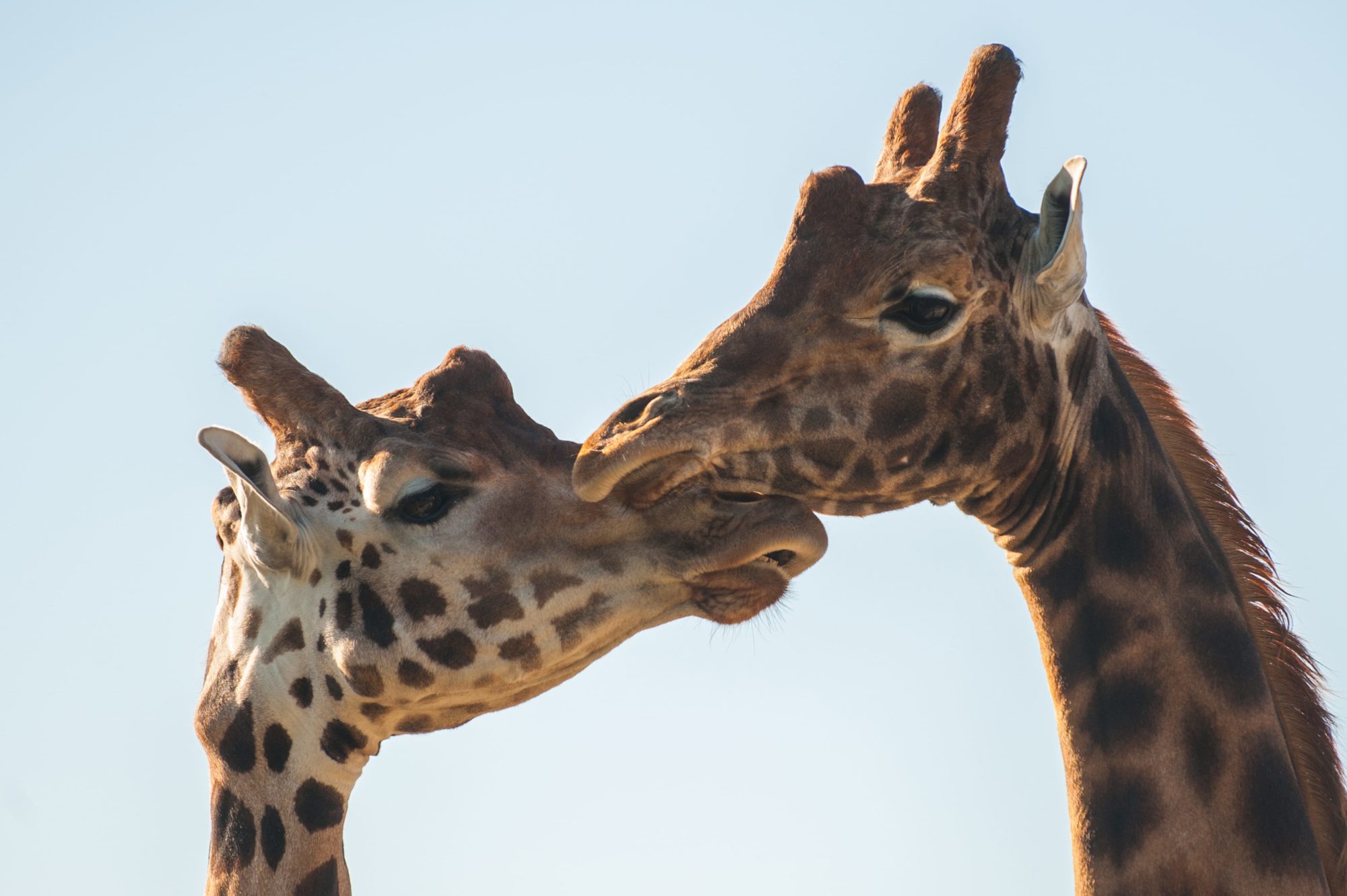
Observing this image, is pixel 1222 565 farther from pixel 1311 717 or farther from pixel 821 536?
pixel 821 536

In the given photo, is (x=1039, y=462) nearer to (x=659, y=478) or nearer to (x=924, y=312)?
(x=924, y=312)

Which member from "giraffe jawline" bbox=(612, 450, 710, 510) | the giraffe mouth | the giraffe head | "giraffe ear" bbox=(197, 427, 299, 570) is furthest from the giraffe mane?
"giraffe ear" bbox=(197, 427, 299, 570)

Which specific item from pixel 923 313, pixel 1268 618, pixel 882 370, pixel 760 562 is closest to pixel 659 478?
pixel 760 562

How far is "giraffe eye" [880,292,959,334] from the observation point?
228 inches

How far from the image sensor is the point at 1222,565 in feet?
19.5

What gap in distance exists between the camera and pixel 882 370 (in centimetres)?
583

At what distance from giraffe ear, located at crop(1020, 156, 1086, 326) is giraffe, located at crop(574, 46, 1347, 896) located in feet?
→ 0.03

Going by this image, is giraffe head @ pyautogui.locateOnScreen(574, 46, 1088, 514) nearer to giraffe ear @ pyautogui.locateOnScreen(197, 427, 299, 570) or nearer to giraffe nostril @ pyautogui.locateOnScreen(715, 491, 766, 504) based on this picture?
giraffe nostril @ pyautogui.locateOnScreen(715, 491, 766, 504)

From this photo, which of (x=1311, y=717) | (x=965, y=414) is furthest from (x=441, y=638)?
(x=1311, y=717)

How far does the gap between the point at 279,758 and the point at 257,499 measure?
1.05 meters

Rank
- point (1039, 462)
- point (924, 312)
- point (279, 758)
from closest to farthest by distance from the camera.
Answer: point (924, 312) < point (1039, 462) < point (279, 758)

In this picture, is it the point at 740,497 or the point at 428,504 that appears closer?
the point at 740,497

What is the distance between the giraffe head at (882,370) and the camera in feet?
19.0

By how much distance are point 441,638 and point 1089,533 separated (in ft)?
8.63
